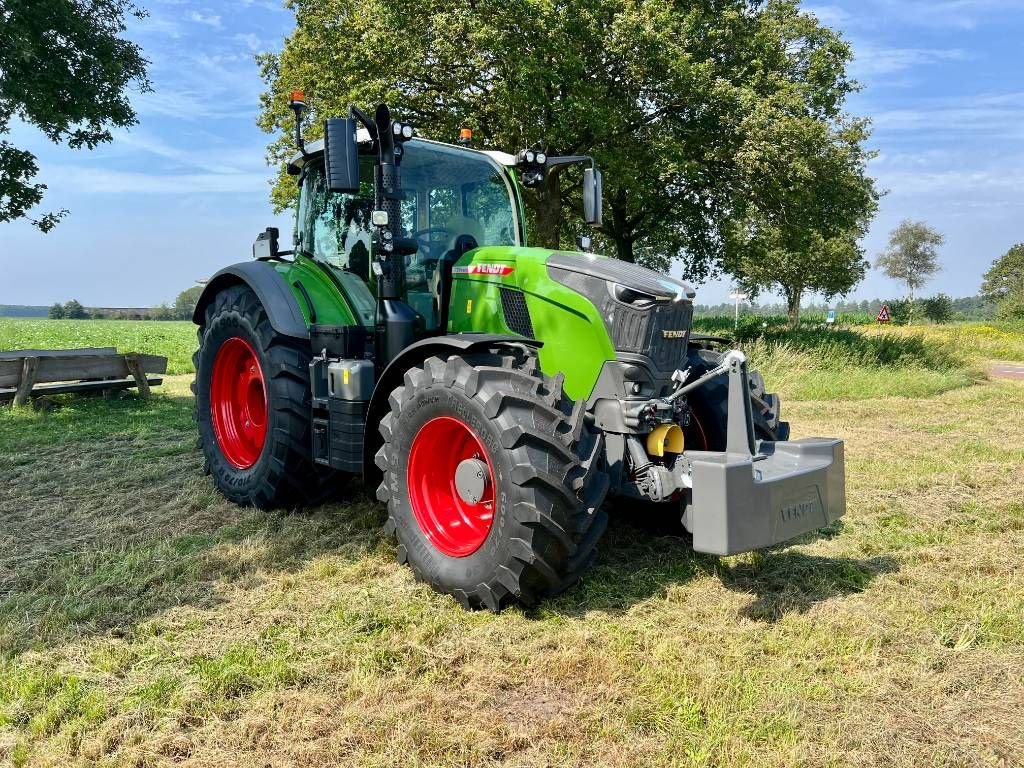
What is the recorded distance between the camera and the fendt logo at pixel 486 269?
4.20 metres

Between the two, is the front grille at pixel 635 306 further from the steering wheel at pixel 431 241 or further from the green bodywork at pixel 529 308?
the steering wheel at pixel 431 241

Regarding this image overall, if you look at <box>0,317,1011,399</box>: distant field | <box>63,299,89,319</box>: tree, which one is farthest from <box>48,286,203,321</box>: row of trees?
<box>0,317,1011,399</box>: distant field

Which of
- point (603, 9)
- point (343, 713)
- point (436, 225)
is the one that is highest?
point (603, 9)

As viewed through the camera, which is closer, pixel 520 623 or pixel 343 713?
pixel 343 713

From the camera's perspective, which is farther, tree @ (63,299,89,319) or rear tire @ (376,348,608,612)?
tree @ (63,299,89,319)

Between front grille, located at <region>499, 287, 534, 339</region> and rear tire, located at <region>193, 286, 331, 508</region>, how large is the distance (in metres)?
1.54

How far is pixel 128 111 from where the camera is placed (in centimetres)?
1222

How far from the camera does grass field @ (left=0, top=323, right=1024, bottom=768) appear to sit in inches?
99.9

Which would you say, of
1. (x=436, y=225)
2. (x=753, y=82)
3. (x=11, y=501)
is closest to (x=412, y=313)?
(x=436, y=225)

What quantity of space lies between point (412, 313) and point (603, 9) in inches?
473

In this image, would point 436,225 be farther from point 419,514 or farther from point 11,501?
point 11,501

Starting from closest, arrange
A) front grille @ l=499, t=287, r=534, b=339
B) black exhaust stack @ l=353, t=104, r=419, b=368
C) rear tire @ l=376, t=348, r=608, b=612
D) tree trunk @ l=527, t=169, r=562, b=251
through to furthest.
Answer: rear tire @ l=376, t=348, r=608, b=612 → front grille @ l=499, t=287, r=534, b=339 → black exhaust stack @ l=353, t=104, r=419, b=368 → tree trunk @ l=527, t=169, r=562, b=251

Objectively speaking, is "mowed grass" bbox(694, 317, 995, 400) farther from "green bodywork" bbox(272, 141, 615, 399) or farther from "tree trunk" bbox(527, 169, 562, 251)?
"green bodywork" bbox(272, 141, 615, 399)

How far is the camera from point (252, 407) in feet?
18.9
